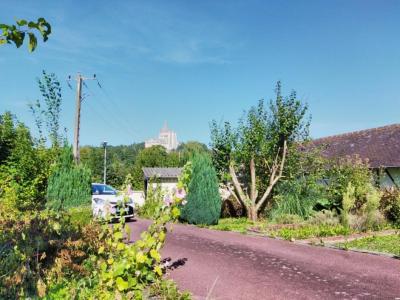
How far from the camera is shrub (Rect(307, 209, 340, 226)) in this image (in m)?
13.6

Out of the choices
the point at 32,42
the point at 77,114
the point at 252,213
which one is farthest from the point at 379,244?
the point at 77,114

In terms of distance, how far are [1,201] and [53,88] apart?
5.87 metres

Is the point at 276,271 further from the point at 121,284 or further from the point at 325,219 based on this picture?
the point at 325,219

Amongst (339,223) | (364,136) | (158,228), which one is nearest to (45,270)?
(158,228)

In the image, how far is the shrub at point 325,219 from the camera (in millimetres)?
13628

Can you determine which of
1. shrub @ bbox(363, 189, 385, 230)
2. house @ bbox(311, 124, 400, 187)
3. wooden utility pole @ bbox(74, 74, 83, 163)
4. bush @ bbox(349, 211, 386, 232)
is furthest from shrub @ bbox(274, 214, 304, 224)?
wooden utility pole @ bbox(74, 74, 83, 163)

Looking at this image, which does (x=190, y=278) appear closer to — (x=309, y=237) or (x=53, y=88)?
(x=309, y=237)

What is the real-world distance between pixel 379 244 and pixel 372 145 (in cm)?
1263

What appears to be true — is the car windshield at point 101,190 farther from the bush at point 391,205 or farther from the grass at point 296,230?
the bush at point 391,205

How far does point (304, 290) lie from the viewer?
605 centimetres

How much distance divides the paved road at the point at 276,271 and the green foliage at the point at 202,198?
4170 mm

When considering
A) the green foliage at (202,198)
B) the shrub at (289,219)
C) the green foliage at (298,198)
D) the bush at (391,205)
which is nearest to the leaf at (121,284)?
the green foliage at (202,198)

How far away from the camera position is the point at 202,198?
15.2 m

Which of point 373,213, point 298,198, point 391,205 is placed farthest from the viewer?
point 298,198
